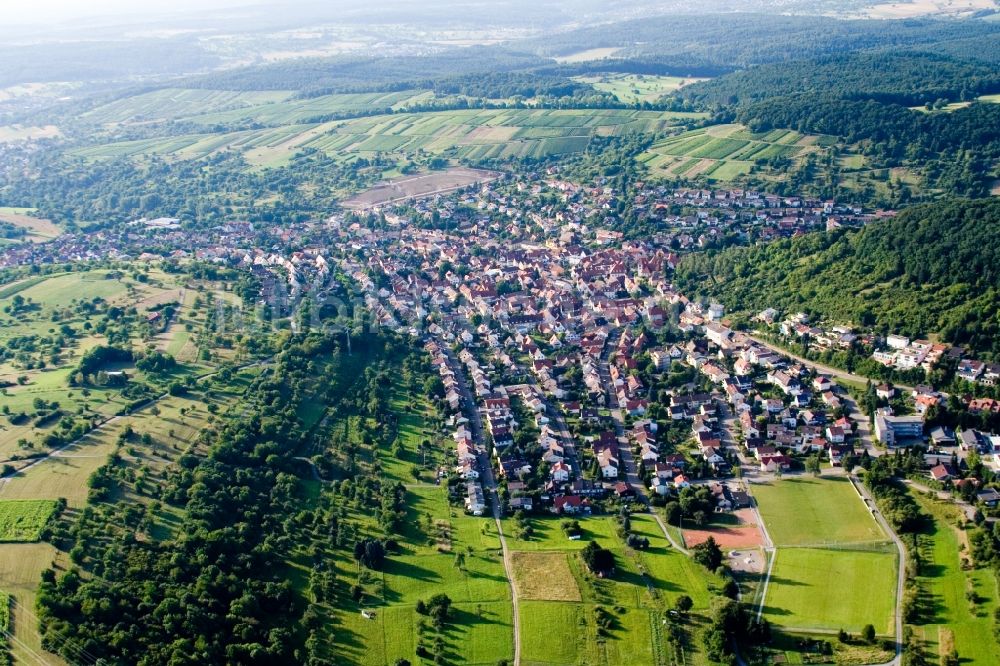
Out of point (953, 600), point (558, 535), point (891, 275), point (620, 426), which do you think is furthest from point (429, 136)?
point (953, 600)

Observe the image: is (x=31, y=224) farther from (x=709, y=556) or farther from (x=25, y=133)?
(x=709, y=556)

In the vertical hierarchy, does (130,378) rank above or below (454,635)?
above

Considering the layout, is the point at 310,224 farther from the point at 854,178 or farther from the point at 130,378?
the point at 854,178

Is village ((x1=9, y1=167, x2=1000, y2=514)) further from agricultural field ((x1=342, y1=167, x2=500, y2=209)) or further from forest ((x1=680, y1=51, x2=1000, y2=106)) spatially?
forest ((x1=680, y1=51, x2=1000, y2=106))

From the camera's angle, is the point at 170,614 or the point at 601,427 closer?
the point at 170,614

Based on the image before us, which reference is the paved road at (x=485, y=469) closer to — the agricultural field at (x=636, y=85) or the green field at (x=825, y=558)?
the green field at (x=825, y=558)

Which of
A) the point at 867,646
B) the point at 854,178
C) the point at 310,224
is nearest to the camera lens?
the point at 867,646

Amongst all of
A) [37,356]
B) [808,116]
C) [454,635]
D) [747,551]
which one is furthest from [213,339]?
[808,116]
